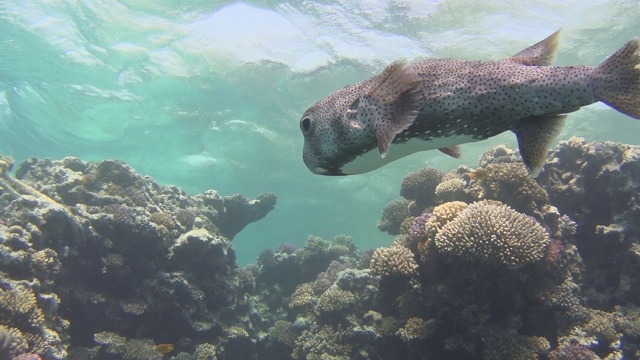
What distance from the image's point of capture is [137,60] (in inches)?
824

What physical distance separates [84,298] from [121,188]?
10.9 feet

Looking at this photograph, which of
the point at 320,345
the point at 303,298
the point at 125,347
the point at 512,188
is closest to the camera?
the point at 512,188

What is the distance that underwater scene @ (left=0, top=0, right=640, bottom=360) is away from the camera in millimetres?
2932

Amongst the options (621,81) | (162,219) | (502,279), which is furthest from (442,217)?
(162,219)

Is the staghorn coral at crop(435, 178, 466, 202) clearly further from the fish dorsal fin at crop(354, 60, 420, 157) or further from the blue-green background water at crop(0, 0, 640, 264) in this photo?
the blue-green background water at crop(0, 0, 640, 264)

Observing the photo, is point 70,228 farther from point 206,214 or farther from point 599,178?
point 599,178

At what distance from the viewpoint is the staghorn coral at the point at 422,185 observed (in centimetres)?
885

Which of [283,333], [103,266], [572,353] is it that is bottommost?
[572,353]

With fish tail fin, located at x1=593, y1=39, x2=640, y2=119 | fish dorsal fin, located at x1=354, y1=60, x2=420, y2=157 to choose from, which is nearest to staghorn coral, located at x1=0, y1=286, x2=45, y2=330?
fish dorsal fin, located at x1=354, y1=60, x2=420, y2=157

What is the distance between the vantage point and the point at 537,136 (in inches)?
113

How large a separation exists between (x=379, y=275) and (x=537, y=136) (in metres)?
4.73

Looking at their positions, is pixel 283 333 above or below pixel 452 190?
below

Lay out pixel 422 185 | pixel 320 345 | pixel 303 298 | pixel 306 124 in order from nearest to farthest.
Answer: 1. pixel 306 124
2. pixel 320 345
3. pixel 422 185
4. pixel 303 298

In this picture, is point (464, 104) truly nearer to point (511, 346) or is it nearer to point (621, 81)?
point (621, 81)
